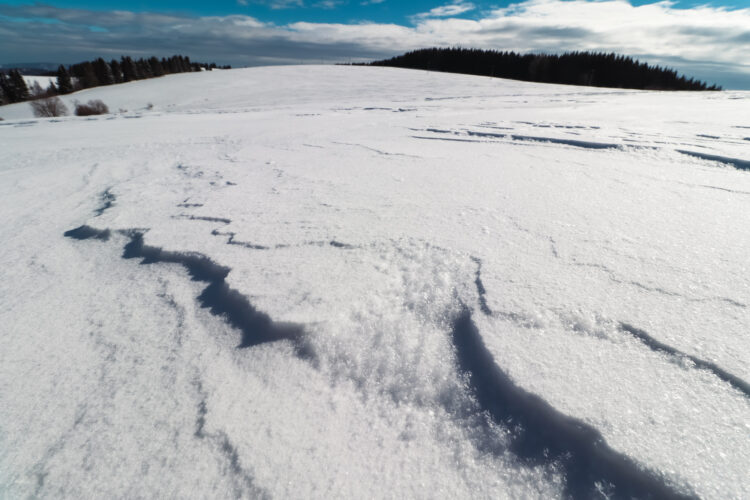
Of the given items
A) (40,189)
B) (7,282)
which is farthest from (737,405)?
(40,189)

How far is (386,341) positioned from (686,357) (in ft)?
2.45

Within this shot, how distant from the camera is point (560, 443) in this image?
688mm

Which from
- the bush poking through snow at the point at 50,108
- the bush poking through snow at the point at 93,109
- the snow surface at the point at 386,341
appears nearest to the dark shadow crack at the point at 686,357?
the snow surface at the point at 386,341

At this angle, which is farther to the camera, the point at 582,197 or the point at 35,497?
the point at 582,197

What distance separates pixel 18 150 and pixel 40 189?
2429mm

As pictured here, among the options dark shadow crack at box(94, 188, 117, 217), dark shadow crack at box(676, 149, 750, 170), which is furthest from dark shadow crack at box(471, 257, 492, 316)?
dark shadow crack at box(676, 149, 750, 170)

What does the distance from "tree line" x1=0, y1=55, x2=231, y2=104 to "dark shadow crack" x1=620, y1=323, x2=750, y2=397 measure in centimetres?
4509

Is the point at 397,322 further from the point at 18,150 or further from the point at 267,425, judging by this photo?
the point at 18,150

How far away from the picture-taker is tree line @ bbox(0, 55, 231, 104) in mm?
32656

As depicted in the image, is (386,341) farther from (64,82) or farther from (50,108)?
(64,82)

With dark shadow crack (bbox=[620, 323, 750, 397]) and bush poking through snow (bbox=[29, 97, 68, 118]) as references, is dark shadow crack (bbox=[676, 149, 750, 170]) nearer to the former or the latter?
dark shadow crack (bbox=[620, 323, 750, 397])

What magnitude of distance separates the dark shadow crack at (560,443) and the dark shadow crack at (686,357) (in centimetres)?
34

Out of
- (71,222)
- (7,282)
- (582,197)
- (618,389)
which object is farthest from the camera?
(71,222)

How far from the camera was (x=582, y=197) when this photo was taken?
181cm
